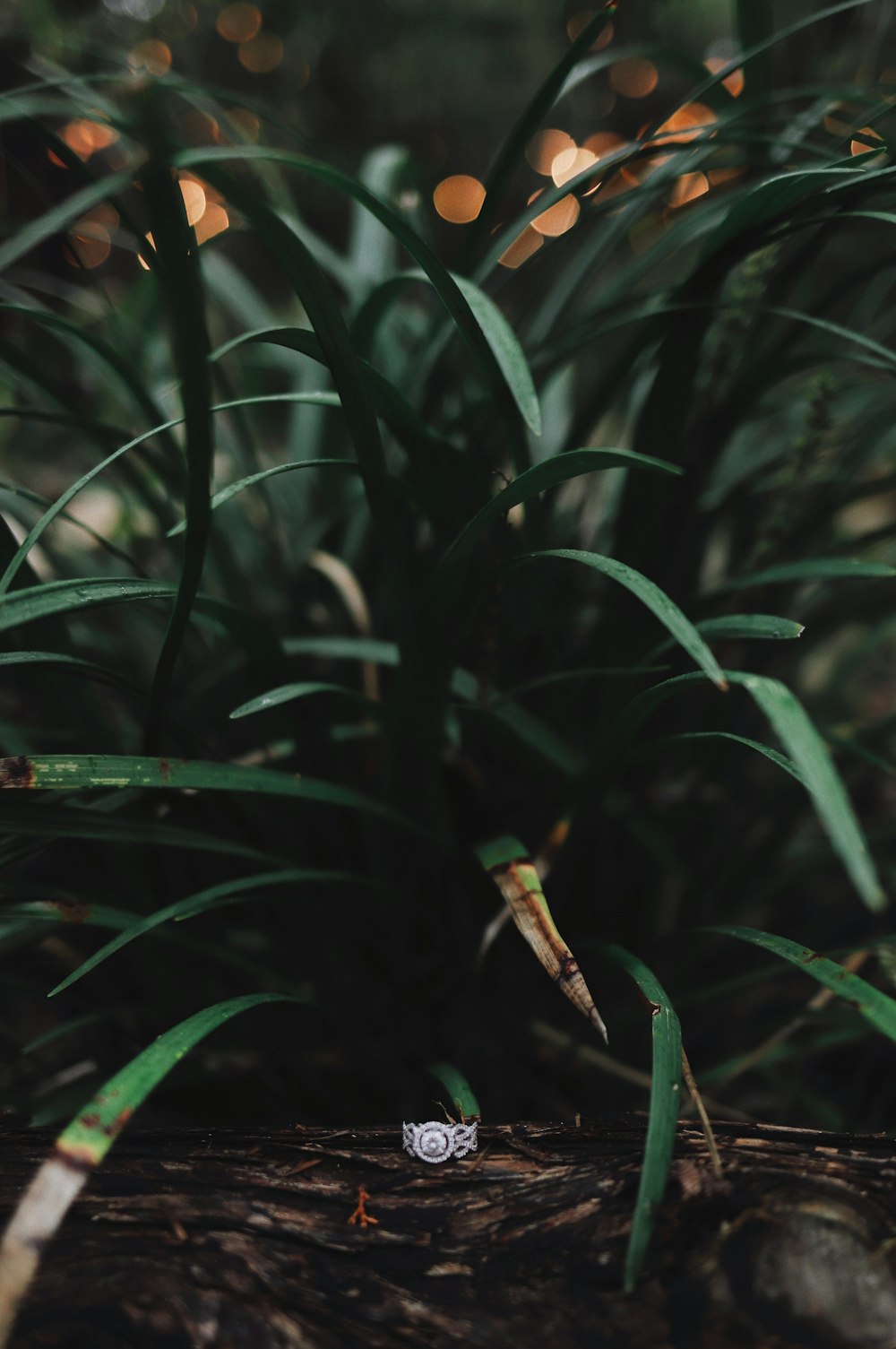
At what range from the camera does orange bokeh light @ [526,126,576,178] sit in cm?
203

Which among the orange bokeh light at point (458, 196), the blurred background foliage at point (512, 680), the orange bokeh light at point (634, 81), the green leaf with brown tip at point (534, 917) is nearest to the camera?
the green leaf with brown tip at point (534, 917)

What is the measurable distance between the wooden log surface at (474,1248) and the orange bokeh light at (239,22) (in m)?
2.29

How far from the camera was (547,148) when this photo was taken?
2.08 m

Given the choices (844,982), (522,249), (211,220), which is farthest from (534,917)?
(211,220)

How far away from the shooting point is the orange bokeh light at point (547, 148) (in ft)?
6.67

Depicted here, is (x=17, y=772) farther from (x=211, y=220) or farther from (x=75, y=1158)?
(x=211, y=220)

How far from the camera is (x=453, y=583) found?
1.54 ft

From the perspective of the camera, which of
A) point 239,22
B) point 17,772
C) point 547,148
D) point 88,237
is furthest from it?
point 547,148

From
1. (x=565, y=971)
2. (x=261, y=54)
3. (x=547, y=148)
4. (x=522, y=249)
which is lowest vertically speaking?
(x=565, y=971)

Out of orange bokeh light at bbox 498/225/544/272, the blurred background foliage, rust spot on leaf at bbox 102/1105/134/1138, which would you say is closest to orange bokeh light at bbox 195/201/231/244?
the blurred background foliage

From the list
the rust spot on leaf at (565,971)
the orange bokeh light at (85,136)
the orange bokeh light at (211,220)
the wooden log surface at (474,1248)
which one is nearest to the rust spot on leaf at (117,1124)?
the wooden log surface at (474,1248)

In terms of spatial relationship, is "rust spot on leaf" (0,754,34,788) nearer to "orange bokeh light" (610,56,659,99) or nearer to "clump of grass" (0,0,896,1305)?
"clump of grass" (0,0,896,1305)

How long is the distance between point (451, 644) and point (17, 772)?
26 cm

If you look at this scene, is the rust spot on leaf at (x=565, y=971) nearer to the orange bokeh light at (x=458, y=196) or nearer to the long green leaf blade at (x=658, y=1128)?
the long green leaf blade at (x=658, y=1128)
